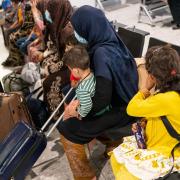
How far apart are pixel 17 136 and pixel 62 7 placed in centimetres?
131

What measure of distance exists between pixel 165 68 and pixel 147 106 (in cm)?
22

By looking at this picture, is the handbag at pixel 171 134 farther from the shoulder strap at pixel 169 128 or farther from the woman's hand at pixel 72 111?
the woman's hand at pixel 72 111

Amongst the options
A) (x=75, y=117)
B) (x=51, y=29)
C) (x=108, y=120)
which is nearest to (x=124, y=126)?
(x=108, y=120)

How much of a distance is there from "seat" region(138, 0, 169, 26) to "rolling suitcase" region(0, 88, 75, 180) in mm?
3727

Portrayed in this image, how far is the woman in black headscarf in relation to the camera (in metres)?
2.21

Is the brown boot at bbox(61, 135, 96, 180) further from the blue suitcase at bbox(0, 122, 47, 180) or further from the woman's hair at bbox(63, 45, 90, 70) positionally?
the woman's hair at bbox(63, 45, 90, 70)

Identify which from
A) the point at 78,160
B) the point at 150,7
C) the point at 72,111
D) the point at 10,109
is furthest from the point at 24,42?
the point at 150,7

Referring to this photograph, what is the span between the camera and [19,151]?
2209mm

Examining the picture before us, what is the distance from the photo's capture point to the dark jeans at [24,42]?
4.21 m

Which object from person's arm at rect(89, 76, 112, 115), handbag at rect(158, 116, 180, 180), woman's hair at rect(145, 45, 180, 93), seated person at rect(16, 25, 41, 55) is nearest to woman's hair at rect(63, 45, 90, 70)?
person's arm at rect(89, 76, 112, 115)

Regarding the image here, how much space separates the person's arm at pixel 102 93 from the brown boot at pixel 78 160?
0.36 metres

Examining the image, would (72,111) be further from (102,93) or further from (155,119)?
(155,119)

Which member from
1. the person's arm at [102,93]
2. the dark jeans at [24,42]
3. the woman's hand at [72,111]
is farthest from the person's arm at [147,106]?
the dark jeans at [24,42]

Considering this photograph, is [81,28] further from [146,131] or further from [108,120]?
[146,131]
